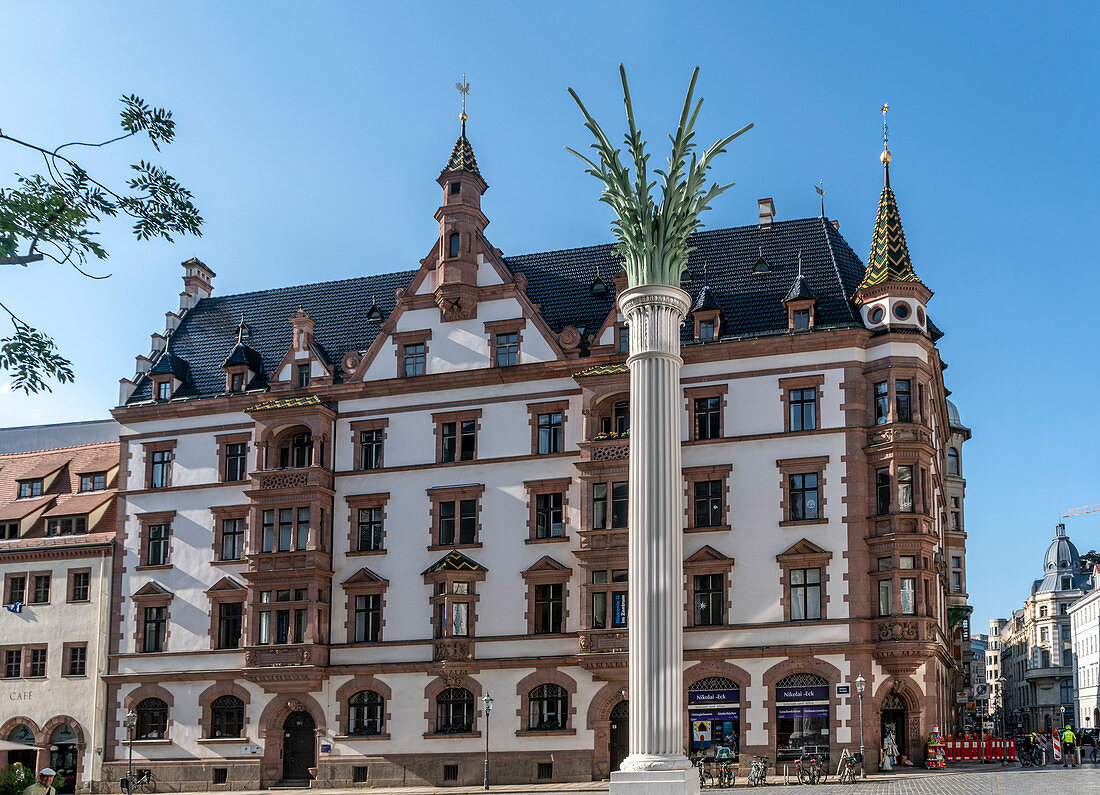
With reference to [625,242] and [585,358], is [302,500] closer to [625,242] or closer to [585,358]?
[585,358]

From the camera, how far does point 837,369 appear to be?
50312mm

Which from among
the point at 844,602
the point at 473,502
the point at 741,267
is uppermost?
the point at 741,267

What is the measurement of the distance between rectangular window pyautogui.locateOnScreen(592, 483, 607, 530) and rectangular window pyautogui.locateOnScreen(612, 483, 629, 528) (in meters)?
0.50

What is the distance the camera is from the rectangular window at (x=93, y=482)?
64.1m

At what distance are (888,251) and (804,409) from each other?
7.25 m

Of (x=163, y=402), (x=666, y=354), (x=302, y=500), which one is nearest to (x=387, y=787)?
(x=302, y=500)

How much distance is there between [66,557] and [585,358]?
26518mm

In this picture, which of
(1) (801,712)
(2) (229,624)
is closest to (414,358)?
(2) (229,624)

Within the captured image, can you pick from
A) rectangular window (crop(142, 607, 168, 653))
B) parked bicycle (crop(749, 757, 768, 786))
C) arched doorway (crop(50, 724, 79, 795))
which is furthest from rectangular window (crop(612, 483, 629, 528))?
arched doorway (crop(50, 724, 79, 795))

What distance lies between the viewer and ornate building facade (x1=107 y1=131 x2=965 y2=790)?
161ft

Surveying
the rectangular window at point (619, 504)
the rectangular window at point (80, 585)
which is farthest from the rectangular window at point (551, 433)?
the rectangular window at point (80, 585)

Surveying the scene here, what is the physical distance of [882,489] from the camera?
4928 cm

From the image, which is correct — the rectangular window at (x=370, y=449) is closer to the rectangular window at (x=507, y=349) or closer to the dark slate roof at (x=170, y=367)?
the rectangular window at (x=507, y=349)

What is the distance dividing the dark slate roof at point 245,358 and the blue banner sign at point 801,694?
1114 inches
